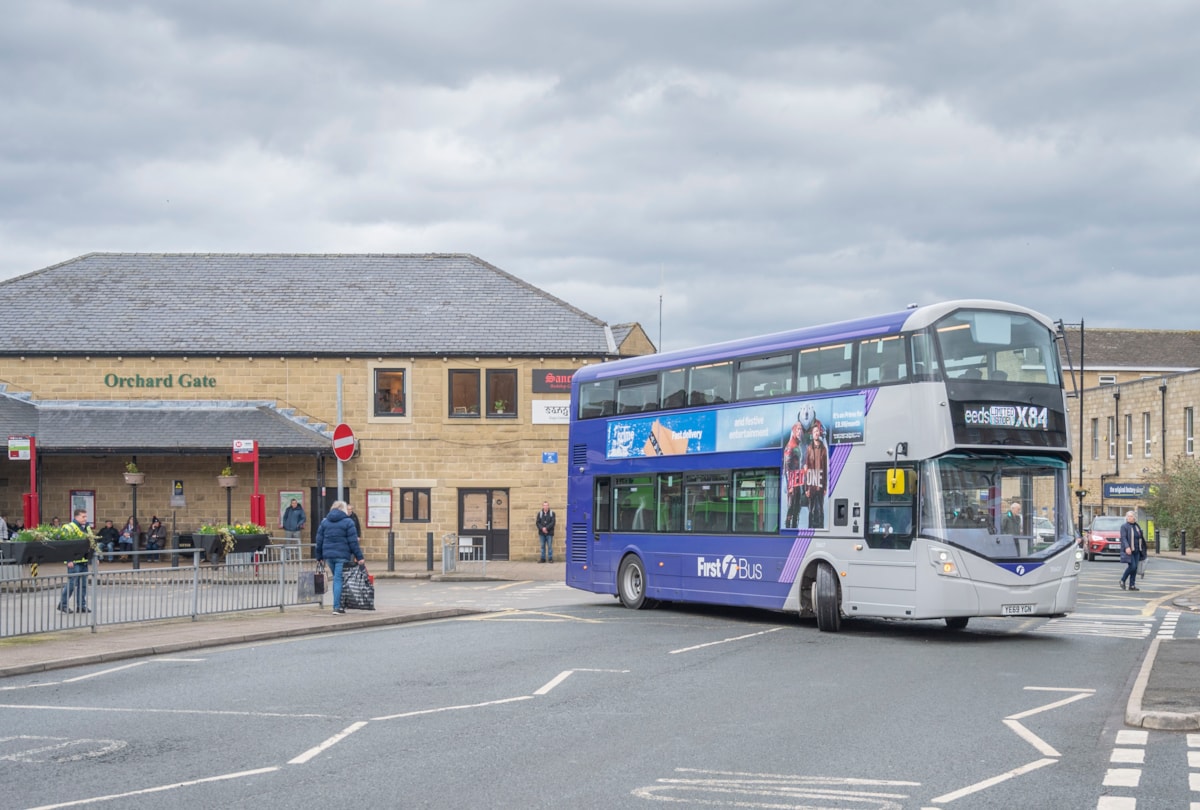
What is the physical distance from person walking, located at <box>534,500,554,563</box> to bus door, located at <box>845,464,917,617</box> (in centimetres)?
2145

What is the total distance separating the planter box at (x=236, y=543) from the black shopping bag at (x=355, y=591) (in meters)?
5.34

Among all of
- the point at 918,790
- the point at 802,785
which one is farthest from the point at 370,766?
the point at 918,790

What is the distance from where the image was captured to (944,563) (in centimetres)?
1659

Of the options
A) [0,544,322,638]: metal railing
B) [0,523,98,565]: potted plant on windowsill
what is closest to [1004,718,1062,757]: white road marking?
[0,544,322,638]: metal railing

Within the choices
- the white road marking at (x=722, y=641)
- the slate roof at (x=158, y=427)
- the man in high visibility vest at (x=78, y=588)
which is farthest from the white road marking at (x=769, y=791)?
the slate roof at (x=158, y=427)

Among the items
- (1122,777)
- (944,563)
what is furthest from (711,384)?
(1122,777)

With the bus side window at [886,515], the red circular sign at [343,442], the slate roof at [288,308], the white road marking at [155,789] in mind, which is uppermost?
the slate roof at [288,308]

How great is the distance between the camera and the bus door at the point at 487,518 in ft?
132

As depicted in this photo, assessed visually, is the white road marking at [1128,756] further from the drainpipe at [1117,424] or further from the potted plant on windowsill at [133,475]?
the drainpipe at [1117,424]

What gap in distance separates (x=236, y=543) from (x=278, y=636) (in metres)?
8.50

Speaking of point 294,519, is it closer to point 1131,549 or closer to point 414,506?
point 414,506

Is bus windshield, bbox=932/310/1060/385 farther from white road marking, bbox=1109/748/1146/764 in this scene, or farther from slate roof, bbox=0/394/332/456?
slate roof, bbox=0/394/332/456

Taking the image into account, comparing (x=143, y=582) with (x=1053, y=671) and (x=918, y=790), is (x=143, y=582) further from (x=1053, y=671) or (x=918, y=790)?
(x=918, y=790)

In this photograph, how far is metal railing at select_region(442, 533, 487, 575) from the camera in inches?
1340
